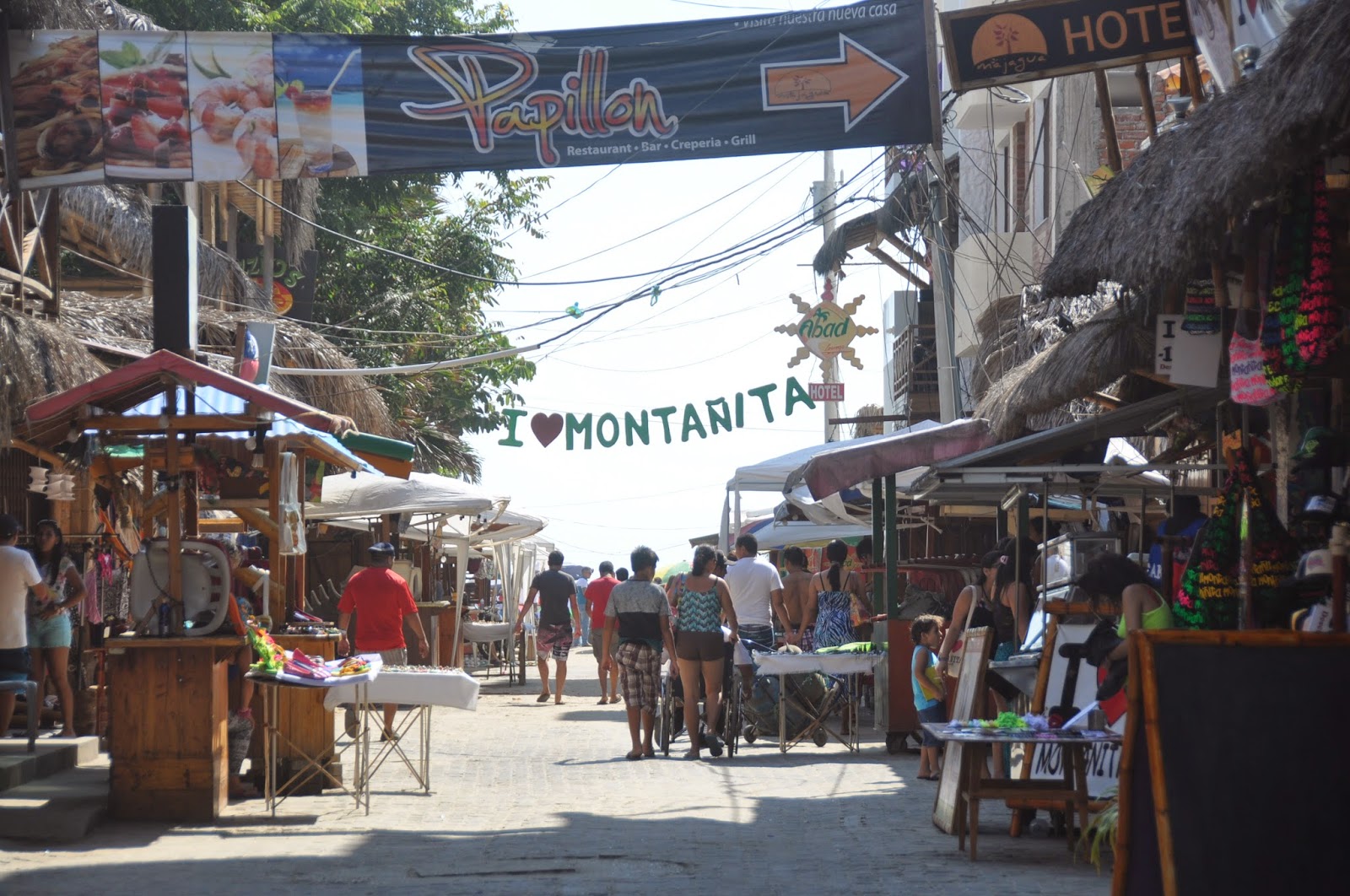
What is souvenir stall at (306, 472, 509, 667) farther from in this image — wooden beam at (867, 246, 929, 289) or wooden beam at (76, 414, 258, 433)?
wooden beam at (867, 246, 929, 289)

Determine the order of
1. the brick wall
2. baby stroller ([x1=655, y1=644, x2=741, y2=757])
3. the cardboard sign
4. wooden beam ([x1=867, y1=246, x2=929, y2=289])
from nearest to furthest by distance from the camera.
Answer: the cardboard sign < baby stroller ([x1=655, y1=644, x2=741, y2=757]) < the brick wall < wooden beam ([x1=867, y1=246, x2=929, y2=289])

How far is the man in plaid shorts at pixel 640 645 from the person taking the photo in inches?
520

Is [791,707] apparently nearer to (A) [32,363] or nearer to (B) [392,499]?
(B) [392,499]

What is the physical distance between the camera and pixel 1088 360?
10.2 metres

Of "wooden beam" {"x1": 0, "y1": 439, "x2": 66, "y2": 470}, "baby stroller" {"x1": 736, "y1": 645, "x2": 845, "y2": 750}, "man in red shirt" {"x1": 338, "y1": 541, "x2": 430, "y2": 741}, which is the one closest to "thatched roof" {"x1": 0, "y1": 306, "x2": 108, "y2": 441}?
"wooden beam" {"x1": 0, "y1": 439, "x2": 66, "y2": 470}

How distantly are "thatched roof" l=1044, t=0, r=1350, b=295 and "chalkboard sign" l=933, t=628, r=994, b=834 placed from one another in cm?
212

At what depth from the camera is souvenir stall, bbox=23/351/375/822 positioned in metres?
9.40

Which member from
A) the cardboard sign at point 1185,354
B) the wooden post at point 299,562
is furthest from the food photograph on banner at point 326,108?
the cardboard sign at point 1185,354

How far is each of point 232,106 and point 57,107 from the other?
1.30 m

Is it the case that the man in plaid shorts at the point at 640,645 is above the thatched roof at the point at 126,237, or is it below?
below

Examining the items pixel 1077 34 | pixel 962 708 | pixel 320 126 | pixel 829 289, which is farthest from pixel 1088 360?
pixel 829 289

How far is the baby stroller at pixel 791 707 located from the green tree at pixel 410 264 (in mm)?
12654

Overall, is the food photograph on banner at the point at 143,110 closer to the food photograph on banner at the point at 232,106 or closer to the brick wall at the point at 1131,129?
the food photograph on banner at the point at 232,106

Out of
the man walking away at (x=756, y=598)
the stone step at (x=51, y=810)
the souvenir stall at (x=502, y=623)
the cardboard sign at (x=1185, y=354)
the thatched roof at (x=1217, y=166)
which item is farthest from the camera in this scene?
the souvenir stall at (x=502, y=623)
